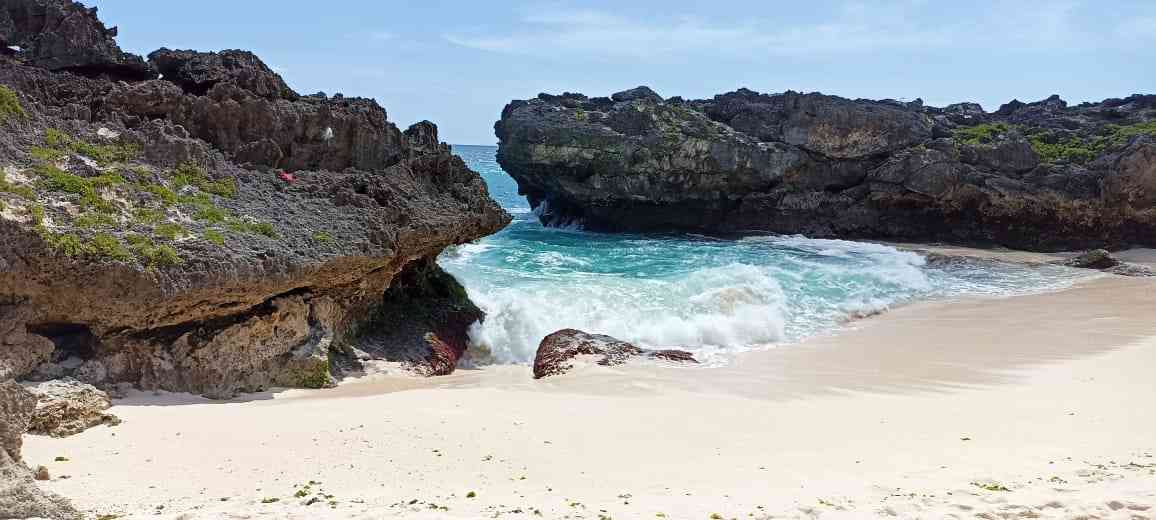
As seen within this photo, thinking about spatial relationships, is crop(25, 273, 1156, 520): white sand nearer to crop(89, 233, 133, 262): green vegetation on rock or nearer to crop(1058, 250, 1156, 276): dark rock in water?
crop(89, 233, 133, 262): green vegetation on rock

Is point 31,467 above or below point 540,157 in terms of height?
below

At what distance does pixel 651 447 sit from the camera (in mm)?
7254

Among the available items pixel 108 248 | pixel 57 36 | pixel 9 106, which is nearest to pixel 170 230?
pixel 108 248

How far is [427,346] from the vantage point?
12.3 meters

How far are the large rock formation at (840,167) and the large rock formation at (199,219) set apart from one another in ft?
74.6

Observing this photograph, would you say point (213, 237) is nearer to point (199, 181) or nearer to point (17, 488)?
point (199, 181)

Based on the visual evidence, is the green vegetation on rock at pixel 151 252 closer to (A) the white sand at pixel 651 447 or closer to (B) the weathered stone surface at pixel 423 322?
(A) the white sand at pixel 651 447

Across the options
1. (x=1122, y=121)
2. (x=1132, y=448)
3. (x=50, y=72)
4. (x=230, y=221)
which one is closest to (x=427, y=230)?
(x=230, y=221)

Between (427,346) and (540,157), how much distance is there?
2497 cm

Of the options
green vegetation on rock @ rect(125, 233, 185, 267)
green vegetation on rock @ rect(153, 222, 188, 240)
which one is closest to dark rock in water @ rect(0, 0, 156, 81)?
green vegetation on rock @ rect(153, 222, 188, 240)

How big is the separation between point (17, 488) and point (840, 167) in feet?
113

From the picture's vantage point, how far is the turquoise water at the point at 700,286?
49.4 feet

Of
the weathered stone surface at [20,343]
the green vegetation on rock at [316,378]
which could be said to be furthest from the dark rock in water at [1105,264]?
the weathered stone surface at [20,343]

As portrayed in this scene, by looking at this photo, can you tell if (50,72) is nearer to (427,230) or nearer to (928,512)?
(427,230)
